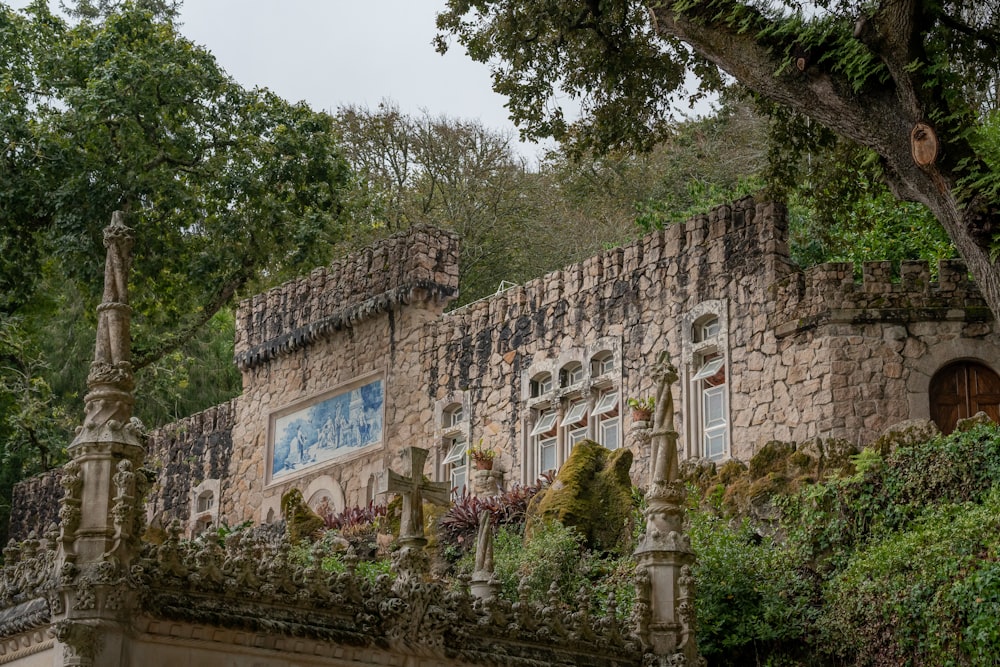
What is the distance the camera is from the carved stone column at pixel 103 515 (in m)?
9.16

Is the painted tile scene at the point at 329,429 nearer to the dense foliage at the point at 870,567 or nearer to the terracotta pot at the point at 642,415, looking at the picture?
the terracotta pot at the point at 642,415

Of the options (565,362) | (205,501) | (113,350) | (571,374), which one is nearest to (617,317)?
(565,362)

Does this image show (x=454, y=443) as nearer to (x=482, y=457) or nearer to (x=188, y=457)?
(x=482, y=457)

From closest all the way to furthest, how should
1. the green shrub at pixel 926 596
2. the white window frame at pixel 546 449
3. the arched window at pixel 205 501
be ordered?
the green shrub at pixel 926 596
the white window frame at pixel 546 449
the arched window at pixel 205 501

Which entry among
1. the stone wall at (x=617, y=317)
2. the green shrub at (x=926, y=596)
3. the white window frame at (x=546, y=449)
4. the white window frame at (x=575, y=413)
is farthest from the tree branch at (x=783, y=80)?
the white window frame at (x=546, y=449)

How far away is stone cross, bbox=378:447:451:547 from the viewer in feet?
38.3

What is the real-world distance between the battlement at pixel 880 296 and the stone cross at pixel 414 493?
8611 millimetres

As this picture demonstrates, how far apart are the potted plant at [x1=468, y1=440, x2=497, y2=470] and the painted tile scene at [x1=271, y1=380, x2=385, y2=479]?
2531mm

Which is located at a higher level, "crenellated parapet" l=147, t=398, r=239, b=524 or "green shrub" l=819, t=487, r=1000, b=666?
"crenellated parapet" l=147, t=398, r=239, b=524

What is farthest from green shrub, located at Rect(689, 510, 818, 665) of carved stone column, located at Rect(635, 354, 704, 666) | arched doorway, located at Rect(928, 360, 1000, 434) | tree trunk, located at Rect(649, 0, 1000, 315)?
tree trunk, located at Rect(649, 0, 1000, 315)

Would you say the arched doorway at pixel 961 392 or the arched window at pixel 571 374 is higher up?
the arched window at pixel 571 374

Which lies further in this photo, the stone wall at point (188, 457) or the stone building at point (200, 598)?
the stone wall at point (188, 457)

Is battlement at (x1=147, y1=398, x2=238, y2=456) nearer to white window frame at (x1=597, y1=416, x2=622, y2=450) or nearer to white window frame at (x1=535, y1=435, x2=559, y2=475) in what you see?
white window frame at (x1=535, y1=435, x2=559, y2=475)

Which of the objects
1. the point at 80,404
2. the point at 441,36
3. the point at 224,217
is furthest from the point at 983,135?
the point at 80,404
